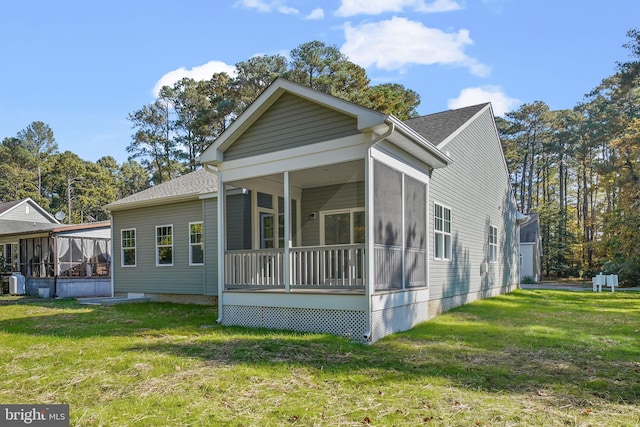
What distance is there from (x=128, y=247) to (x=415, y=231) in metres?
10.9

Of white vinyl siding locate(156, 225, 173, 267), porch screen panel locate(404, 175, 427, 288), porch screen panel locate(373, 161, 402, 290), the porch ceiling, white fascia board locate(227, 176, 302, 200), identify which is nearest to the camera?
porch screen panel locate(373, 161, 402, 290)

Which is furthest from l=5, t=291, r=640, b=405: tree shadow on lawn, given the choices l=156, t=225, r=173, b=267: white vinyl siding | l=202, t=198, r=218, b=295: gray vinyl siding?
l=156, t=225, r=173, b=267: white vinyl siding

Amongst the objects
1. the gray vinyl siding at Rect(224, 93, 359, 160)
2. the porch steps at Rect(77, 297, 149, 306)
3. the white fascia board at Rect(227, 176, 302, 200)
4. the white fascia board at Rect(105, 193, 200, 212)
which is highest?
the gray vinyl siding at Rect(224, 93, 359, 160)

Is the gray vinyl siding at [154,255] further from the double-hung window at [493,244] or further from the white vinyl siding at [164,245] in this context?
the double-hung window at [493,244]

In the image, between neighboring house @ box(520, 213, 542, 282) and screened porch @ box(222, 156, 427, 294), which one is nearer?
screened porch @ box(222, 156, 427, 294)

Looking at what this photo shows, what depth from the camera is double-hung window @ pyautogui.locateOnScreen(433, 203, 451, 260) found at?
10516 mm

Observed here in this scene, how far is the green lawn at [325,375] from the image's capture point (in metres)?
4.14

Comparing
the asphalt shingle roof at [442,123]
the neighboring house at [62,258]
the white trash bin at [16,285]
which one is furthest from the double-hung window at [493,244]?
the white trash bin at [16,285]

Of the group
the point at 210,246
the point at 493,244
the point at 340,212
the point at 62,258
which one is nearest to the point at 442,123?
the point at 340,212

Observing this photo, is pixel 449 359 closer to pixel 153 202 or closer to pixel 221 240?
pixel 221 240

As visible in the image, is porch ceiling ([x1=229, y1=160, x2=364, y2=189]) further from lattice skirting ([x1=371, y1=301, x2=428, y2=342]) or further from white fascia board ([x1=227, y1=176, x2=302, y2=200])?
lattice skirting ([x1=371, y1=301, x2=428, y2=342])

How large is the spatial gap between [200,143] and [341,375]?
3120cm

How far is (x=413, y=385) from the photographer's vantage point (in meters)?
5.00

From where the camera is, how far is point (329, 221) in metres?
11.9
